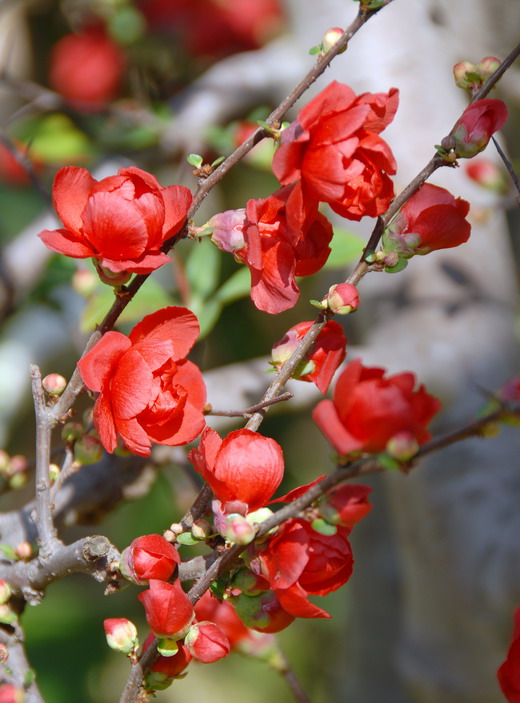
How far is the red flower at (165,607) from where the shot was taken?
0.36 metres

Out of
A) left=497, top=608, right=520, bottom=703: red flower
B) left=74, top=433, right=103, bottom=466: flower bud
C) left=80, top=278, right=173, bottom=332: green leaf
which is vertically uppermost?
left=74, top=433, right=103, bottom=466: flower bud

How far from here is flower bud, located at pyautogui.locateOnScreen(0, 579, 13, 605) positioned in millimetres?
467

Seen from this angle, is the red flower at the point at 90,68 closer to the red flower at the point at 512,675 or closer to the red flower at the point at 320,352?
the red flower at the point at 320,352

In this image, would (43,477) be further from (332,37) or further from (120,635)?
(332,37)

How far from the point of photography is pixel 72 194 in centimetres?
41

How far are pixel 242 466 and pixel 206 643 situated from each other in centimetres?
10

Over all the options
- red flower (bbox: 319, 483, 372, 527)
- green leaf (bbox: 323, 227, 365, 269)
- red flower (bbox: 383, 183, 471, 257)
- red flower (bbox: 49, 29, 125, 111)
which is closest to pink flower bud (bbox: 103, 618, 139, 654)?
red flower (bbox: 319, 483, 372, 527)

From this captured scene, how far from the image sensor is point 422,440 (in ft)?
1.11

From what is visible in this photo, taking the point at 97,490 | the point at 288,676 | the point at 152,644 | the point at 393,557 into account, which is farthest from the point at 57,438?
the point at 152,644

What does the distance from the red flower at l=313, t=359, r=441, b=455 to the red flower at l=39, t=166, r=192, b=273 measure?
0.40 feet

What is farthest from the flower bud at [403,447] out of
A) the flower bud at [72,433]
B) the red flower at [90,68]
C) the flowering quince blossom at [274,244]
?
the red flower at [90,68]

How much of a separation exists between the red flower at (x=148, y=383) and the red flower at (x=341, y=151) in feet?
0.34

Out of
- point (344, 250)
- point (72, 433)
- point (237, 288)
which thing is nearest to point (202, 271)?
point (237, 288)

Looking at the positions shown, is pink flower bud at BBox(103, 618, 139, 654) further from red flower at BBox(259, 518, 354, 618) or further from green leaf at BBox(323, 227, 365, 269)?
green leaf at BBox(323, 227, 365, 269)
